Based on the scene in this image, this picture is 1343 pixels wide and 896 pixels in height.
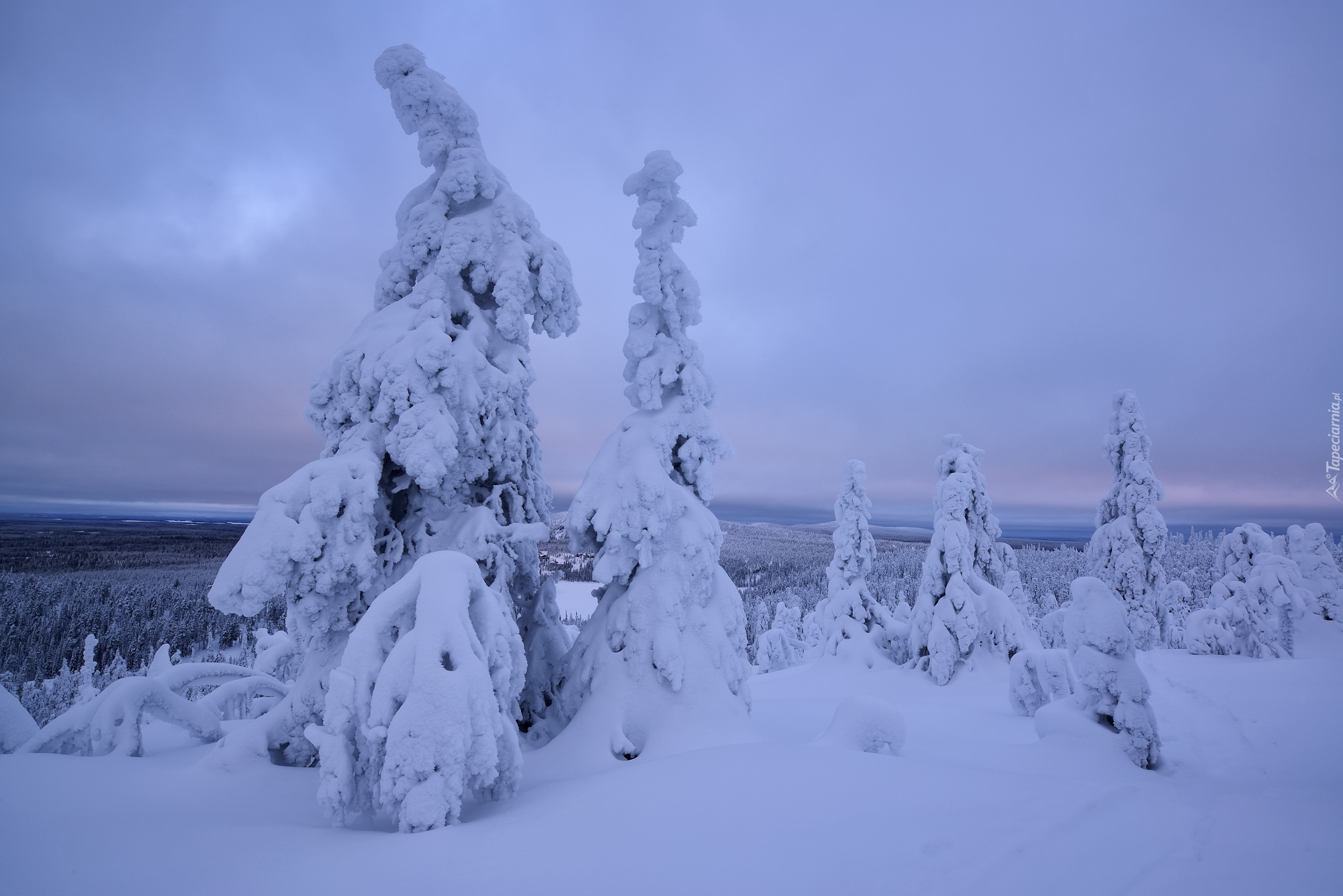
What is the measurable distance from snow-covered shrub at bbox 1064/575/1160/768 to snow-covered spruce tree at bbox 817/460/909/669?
17142mm

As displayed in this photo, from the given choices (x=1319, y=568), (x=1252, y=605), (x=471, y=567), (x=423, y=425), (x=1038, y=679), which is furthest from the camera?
(x=1319, y=568)

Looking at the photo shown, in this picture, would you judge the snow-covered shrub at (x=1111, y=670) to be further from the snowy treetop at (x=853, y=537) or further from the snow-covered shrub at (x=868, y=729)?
the snowy treetop at (x=853, y=537)

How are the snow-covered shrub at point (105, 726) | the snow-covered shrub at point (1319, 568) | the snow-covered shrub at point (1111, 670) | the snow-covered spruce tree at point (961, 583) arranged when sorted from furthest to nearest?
the snow-covered shrub at point (1319, 568)
the snow-covered spruce tree at point (961, 583)
the snow-covered shrub at point (1111, 670)
the snow-covered shrub at point (105, 726)

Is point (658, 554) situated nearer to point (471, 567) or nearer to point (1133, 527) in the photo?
point (471, 567)

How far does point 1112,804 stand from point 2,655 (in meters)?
74.0

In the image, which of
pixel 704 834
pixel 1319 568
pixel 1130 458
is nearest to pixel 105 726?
pixel 704 834

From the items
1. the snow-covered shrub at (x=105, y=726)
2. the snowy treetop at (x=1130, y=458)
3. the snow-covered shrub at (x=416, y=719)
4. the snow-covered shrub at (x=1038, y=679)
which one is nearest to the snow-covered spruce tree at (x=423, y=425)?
the snow-covered shrub at (x=105, y=726)

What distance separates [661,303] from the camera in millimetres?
11414

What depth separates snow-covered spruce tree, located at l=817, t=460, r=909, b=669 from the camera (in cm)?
2605

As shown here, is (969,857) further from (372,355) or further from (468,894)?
(372,355)

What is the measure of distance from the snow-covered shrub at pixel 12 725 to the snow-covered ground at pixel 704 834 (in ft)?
4.76

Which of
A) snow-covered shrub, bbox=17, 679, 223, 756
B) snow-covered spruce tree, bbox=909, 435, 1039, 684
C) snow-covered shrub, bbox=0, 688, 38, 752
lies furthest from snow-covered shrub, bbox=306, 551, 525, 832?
snow-covered spruce tree, bbox=909, 435, 1039, 684

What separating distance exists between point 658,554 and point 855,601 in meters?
20.1

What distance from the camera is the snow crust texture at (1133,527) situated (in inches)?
967
